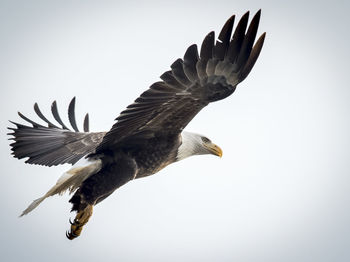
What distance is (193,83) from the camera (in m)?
6.50

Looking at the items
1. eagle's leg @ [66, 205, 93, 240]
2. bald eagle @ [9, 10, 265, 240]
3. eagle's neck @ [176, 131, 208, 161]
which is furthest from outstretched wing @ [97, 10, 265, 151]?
eagle's leg @ [66, 205, 93, 240]

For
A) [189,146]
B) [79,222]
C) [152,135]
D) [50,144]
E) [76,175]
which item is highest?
[152,135]

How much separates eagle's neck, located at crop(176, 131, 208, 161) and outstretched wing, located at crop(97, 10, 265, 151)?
1.38ft

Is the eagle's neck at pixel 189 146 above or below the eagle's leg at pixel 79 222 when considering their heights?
above

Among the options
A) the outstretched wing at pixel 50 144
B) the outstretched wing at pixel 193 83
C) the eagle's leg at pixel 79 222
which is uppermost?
the outstretched wing at pixel 193 83

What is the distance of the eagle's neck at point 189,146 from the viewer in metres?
7.31

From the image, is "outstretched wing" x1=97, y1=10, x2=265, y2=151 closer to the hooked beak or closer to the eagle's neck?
the eagle's neck

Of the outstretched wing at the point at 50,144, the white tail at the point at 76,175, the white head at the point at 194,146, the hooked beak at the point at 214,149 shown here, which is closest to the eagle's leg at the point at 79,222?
the white tail at the point at 76,175

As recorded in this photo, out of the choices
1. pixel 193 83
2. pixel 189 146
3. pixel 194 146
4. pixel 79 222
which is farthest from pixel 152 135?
pixel 79 222

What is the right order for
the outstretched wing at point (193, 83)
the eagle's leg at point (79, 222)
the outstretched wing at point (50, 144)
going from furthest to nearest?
the outstretched wing at point (50, 144), the eagle's leg at point (79, 222), the outstretched wing at point (193, 83)

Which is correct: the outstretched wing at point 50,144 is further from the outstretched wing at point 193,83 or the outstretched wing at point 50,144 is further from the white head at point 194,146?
the white head at point 194,146

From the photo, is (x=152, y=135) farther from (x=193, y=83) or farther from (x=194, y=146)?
(x=193, y=83)

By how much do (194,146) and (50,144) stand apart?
5.71 feet

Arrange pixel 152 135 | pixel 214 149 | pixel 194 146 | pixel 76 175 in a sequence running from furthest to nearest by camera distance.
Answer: pixel 214 149 < pixel 194 146 < pixel 152 135 < pixel 76 175
